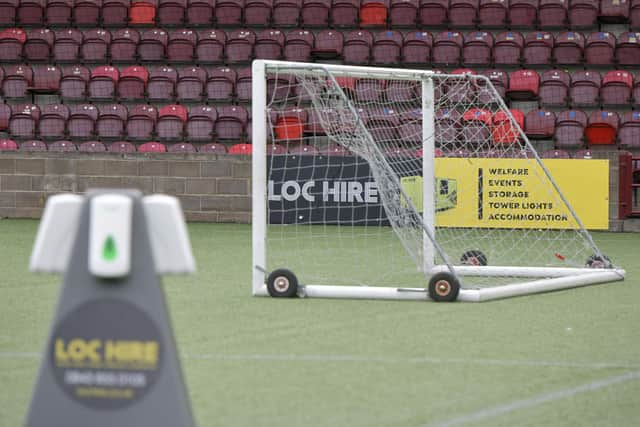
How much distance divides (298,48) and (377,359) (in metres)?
15.2

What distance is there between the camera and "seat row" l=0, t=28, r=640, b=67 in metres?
20.8

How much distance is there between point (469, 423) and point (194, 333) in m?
3.03

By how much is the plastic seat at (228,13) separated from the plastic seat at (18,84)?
388 cm

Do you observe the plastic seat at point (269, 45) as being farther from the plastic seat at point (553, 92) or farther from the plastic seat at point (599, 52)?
the plastic seat at point (599, 52)

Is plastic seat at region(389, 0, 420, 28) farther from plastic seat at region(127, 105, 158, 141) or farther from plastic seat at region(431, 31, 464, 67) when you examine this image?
plastic seat at region(127, 105, 158, 141)

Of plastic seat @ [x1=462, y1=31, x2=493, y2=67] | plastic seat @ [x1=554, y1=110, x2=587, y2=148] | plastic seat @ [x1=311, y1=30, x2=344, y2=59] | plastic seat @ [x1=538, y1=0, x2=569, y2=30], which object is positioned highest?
plastic seat @ [x1=538, y1=0, x2=569, y2=30]

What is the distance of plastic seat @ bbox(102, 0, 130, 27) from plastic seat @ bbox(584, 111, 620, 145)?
9.70 metres

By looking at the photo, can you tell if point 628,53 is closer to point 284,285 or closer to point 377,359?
point 284,285

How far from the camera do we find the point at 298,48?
21.2m

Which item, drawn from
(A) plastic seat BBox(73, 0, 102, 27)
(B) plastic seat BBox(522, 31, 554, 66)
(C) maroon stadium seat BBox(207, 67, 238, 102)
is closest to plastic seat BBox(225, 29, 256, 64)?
(C) maroon stadium seat BBox(207, 67, 238, 102)

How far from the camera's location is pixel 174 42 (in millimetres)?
21969

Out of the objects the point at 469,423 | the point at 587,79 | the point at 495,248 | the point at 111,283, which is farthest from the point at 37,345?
the point at 587,79

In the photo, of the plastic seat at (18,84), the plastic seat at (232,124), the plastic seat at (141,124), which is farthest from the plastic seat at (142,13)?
the plastic seat at (232,124)

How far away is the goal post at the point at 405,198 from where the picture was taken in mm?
9641
